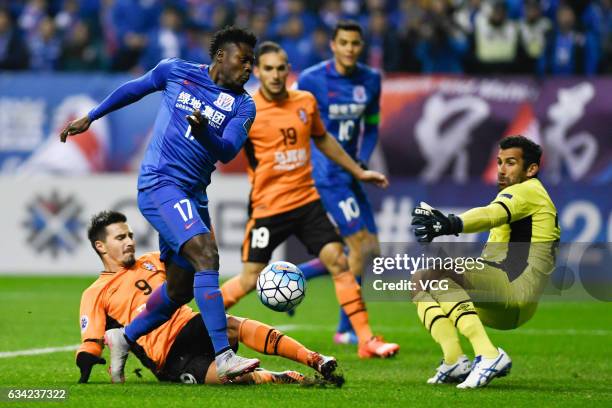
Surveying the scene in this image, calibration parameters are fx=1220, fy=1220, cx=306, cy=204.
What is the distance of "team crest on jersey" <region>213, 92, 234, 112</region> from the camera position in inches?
292

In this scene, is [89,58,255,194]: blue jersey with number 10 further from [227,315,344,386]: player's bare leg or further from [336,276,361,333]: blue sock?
[336,276,361,333]: blue sock

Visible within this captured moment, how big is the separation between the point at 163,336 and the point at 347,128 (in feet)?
12.8

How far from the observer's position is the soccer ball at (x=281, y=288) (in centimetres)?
743

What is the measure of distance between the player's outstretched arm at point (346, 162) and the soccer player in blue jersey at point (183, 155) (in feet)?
6.20

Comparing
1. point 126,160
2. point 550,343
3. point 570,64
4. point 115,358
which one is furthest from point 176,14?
point 115,358

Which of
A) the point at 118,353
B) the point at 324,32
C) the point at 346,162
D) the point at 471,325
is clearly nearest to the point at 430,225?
the point at 471,325

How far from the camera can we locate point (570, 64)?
1759 cm

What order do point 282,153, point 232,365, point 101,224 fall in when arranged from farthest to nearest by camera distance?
point 282,153 → point 101,224 → point 232,365

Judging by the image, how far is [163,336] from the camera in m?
7.52


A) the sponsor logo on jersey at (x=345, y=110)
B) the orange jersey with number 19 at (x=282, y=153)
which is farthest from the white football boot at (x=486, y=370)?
the sponsor logo on jersey at (x=345, y=110)

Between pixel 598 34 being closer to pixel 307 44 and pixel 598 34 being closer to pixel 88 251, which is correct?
pixel 307 44

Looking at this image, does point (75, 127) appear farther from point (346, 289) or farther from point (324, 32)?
point (324, 32)

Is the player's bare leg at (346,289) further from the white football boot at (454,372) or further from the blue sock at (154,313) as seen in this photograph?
the blue sock at (154,313)

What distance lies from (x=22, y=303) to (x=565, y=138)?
7.67m
